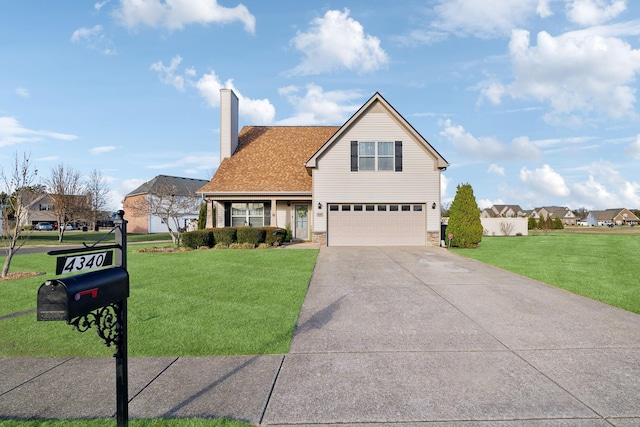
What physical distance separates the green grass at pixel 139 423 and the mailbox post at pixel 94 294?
261 mm

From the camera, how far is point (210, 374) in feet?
13.8

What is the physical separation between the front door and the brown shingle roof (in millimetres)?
1718

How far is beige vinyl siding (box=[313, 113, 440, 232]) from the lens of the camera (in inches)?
797

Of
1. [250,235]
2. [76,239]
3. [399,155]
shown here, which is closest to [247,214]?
[250,235]

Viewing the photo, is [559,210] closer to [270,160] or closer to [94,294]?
[270,160]

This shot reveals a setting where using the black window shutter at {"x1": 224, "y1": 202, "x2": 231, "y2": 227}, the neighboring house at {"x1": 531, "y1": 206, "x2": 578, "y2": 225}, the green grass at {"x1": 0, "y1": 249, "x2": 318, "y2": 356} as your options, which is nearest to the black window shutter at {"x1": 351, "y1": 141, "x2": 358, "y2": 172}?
the black window shutter at {"x1": 224, "y1": 202, "x2": 231, "y2": 227}

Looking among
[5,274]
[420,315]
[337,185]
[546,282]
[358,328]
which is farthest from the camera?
[337,185]

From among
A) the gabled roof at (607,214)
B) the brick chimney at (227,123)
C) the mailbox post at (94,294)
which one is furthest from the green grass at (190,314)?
the gabled roof at (607,214)

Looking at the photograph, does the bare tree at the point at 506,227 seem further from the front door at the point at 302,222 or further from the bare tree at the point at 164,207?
the bare tree at the point at 164,207

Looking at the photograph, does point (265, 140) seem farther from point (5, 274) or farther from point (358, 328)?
point (358, 328)

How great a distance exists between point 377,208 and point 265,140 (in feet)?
33.1

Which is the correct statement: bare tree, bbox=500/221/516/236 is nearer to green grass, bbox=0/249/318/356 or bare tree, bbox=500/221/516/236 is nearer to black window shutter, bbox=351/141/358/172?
black window shutter, bbox=351/141/358/172

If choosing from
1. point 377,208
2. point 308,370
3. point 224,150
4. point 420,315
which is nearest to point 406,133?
point 377,208

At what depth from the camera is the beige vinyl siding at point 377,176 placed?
797 inches
